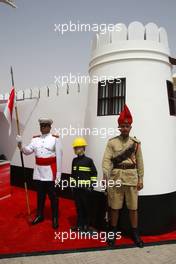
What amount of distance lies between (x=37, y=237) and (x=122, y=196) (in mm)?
1708

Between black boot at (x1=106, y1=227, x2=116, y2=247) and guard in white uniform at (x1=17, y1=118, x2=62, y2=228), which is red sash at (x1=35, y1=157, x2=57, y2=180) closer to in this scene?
guard in white uniform at (x1=17, y1=118, x2=62, y2=228)

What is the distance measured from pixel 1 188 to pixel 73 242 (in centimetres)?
342

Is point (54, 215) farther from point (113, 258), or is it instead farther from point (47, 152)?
point (113, 258)

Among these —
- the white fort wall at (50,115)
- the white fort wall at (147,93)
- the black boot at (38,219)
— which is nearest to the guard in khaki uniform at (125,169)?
the white fort wall at (147,93)

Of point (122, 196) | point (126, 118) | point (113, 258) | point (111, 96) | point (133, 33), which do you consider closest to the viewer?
point (113, 258)

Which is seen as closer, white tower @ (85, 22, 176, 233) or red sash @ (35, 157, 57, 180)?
white tower @ (85, 22, 176, 233)

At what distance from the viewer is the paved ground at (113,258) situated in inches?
151

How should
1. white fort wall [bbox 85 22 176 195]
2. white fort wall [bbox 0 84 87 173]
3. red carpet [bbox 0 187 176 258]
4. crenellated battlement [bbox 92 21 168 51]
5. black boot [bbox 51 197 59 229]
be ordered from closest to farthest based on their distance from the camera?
red carpet [bbox 0 187 176 258], white fort wall [bbox 85 22 176 195], crenellated battlement [bbox 92 21 168 51], black boot [bbox 51 197 59 229], white fort wall [bbox 0 84 87 173]

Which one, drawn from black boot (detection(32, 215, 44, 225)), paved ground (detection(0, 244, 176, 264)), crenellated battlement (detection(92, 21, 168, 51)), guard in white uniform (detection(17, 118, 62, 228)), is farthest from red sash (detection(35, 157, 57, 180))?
crenellated battlement (detection(92, 21, 168, 51))

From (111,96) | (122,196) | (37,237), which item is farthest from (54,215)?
(111,96)

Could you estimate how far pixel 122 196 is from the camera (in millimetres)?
4480

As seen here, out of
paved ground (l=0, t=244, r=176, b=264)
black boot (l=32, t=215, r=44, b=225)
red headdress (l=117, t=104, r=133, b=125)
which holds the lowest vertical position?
paved ground (l=0, t=244, r=176, b=264)

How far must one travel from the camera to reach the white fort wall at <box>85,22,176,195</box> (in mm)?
4746

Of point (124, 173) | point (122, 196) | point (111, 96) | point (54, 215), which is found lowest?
point (54, 215)
